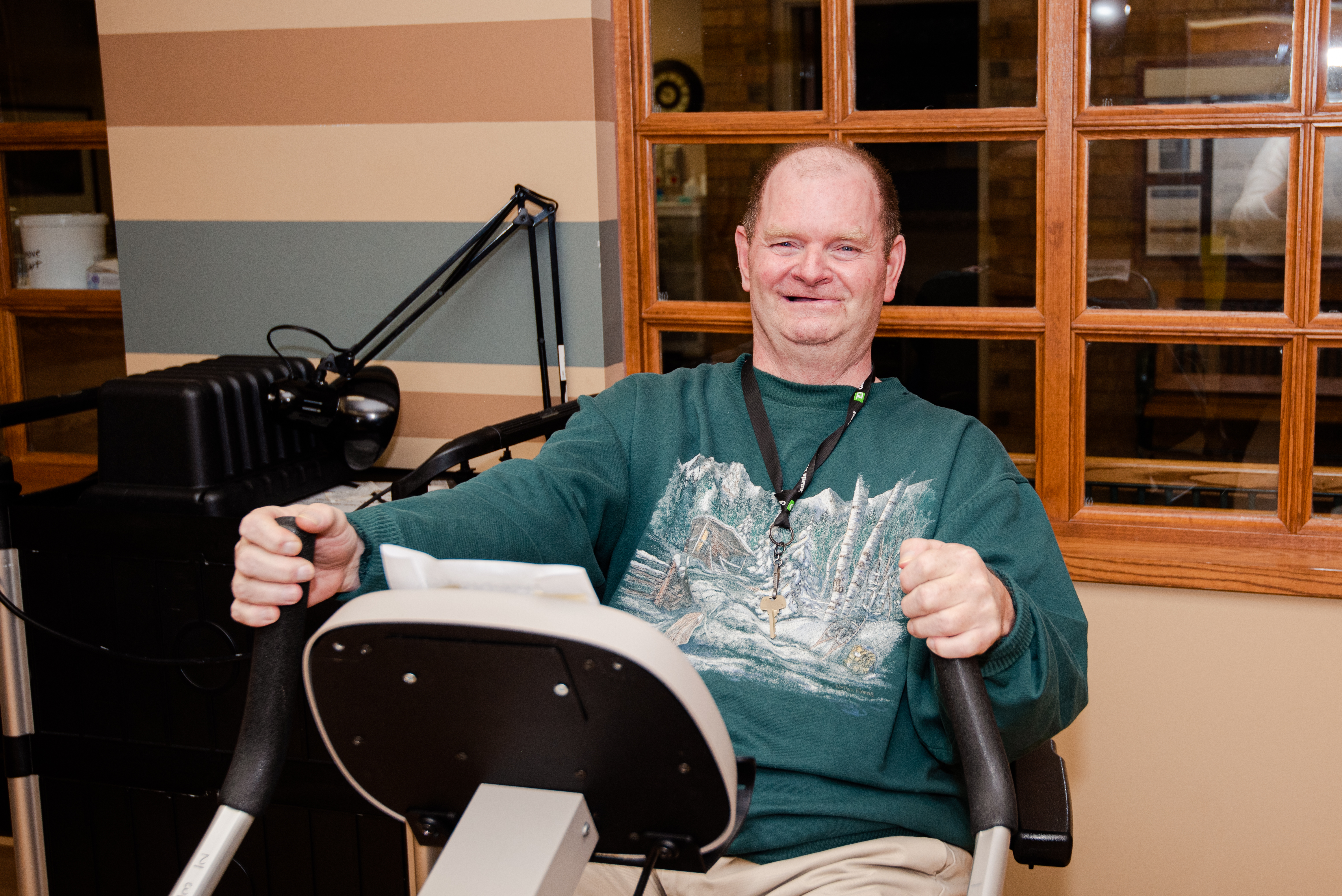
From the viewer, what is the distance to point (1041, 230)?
2.05 meters

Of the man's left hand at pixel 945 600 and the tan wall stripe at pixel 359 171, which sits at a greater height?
the tan wall stripe at pixel 359 171

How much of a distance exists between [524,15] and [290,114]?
0.52 meters

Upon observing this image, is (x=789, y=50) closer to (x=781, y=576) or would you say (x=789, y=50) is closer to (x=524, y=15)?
(x=524, y=15)

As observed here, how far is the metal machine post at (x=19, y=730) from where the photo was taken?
184cm

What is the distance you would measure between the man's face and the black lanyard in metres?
0.07

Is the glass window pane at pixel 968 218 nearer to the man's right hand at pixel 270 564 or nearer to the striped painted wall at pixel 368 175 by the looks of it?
the striped painted wall at pixel 368 175

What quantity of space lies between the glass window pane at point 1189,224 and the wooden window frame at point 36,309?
6.92 feet

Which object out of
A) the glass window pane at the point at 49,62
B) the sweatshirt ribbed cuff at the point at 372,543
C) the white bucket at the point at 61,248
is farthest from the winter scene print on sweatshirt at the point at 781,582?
the glass window pane at the point at 49,62

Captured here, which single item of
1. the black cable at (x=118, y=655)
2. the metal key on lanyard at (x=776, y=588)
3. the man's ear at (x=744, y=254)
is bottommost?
the black cable at (x=118, y=655)

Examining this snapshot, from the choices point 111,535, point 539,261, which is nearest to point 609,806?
point 111,535

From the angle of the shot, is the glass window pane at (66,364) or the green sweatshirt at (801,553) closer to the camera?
the green sweatshirt at (801,553)

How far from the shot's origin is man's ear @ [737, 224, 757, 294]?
1.79 metres

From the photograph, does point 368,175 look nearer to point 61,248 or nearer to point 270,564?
point 61,248

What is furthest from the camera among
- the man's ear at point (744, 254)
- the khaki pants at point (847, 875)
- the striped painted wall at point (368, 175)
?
the striped painted wall at point (368, 175)
